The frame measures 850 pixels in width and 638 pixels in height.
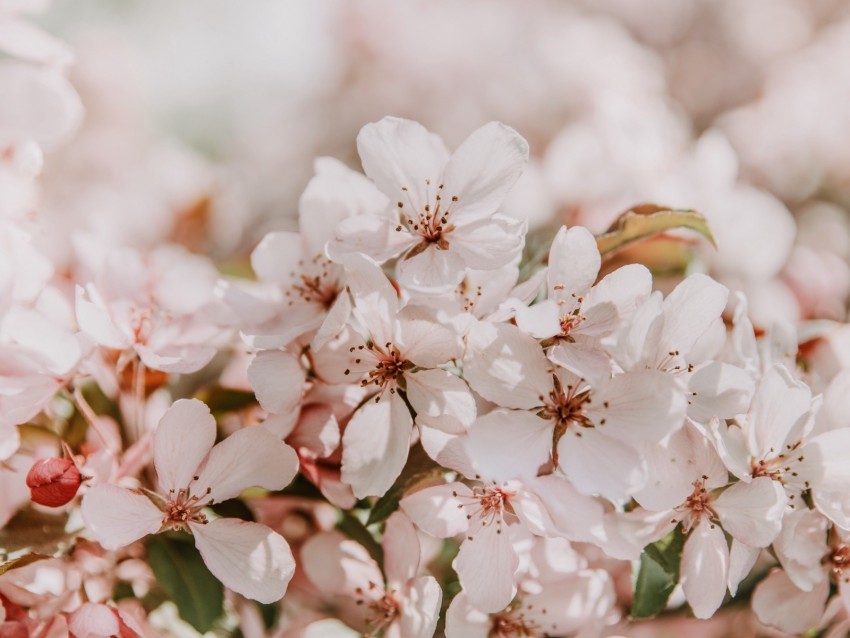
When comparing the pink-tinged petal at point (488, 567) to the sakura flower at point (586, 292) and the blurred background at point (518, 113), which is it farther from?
the blurred background at point (518, 113)

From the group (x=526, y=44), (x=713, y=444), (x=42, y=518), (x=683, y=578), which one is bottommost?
(x=42, y=518)

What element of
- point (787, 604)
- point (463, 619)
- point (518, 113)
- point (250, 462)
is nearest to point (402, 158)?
point (250, 462)

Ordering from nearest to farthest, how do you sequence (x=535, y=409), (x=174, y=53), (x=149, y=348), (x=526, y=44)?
(x=535, y=409), (x=149, y=348), (x=526, y=44), (x=174, y=53)

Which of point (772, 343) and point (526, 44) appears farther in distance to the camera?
point (526, 44)

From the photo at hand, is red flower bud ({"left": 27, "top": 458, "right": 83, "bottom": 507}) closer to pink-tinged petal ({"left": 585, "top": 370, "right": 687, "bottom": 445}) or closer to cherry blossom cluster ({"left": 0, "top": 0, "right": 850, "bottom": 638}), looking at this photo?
cherry blossom cluster ({"left": 0, "top": 0, "right": 850, "bottom": 638})

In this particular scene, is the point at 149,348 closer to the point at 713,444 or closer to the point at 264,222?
the point at 713,444

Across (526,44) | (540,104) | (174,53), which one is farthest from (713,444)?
(174,53)
